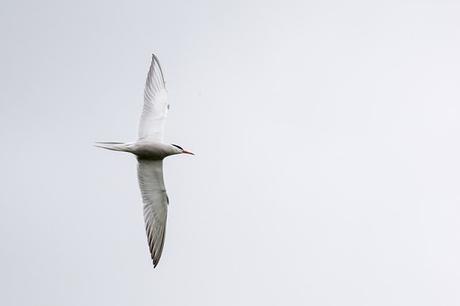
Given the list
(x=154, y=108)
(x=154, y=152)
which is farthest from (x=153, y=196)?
(x=154, y=108)

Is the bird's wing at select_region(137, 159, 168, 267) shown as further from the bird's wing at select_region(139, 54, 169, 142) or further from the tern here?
the bird's wing at select_region(139, 54, 169, 142)

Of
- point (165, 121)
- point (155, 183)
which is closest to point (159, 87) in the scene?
→ point (165, 121)

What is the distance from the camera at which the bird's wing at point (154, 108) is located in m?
20.5

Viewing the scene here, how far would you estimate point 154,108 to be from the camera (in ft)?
67.8

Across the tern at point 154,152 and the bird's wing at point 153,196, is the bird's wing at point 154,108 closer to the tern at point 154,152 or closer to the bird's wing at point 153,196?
the tern at point 154,152

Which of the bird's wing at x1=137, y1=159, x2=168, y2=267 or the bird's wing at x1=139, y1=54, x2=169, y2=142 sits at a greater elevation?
the bird's wing at x1=139, y1=54, x2=169, y2=142

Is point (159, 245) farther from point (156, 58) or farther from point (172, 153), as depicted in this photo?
point (156, 58)

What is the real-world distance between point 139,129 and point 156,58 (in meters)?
1.72

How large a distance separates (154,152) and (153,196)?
1153 millimetres

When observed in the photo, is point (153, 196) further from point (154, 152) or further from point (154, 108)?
point (154, 108)

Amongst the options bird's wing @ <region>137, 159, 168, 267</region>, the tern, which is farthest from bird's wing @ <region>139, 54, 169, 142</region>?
bird's wing @ <region>137, 159, 168, 267</region>

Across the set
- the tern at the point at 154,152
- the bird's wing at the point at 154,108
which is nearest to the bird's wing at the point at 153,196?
the tern at the point at 154,152

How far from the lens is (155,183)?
20.8m

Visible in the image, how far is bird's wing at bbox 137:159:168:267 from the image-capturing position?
67.3ft
